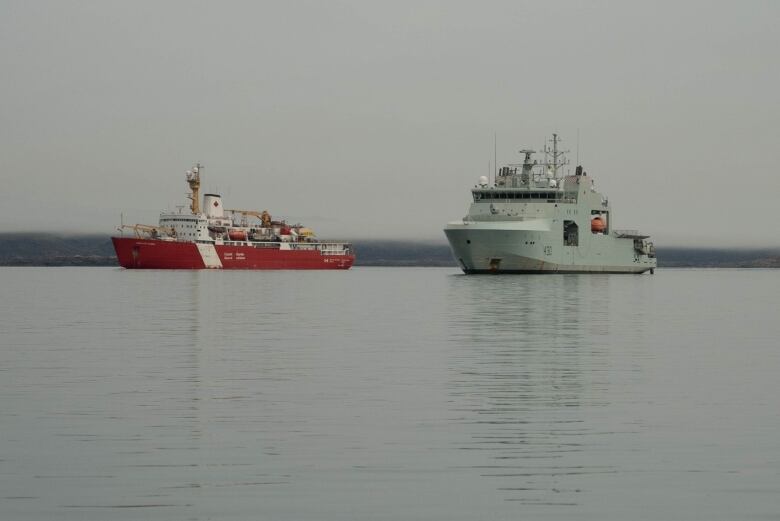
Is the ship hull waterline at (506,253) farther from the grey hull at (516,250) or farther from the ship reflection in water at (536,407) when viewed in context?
the ship reflection in water at (536,407)

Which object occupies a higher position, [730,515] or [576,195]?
[576,195]

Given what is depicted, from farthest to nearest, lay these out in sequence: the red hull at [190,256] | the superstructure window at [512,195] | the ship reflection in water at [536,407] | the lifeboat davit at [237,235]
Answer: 1. the lifeboat davit at [237,235]
2. the red hull at [190,256]
3. the superstructure window at [512,195]
4. the ship reflection in water at [536,407]

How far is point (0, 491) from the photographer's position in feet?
32.5

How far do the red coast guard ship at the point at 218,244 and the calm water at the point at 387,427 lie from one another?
4083 inches

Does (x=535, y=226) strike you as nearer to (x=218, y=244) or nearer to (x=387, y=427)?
(x=218, y=244)

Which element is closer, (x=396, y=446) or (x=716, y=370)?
(x=396, y=446)

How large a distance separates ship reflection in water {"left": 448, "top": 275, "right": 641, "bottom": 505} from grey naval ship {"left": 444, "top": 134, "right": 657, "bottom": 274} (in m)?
60.1

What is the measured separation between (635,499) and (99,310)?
3713 cm

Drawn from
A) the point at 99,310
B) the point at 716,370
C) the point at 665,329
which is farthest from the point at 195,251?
the point at 716,370

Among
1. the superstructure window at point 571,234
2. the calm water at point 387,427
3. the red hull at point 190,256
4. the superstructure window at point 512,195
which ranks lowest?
the calm water at point 387,427

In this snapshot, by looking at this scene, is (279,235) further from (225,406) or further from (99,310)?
(225,406)

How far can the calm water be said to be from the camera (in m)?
9.64

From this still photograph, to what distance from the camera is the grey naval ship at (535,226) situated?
93.4 metres

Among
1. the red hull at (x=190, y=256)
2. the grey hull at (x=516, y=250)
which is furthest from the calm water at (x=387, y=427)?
the red hull at (x=190, y=256)
